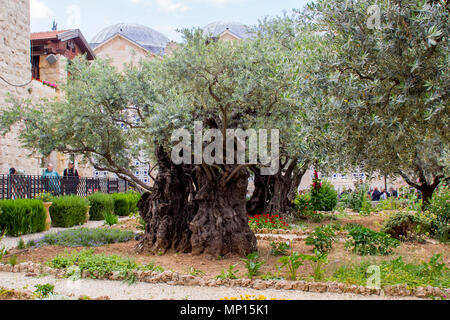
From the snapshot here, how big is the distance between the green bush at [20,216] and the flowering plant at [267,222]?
657 cm

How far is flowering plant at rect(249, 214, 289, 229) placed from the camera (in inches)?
492

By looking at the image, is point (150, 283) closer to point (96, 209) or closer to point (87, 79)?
point (87, 79)

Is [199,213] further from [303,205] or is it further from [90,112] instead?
[303,205]

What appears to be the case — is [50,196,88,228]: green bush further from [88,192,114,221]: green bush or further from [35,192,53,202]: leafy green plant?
[88,192,114,221]: green bush

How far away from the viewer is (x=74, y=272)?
246 inches

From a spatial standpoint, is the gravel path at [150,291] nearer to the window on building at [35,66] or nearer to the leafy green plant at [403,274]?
the leafy green plant at [403,274]

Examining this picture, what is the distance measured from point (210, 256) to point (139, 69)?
15.2ft

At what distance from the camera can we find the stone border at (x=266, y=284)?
5242 millimetres

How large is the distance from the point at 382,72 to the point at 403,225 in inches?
237

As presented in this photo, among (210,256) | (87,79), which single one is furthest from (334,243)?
(87,79)

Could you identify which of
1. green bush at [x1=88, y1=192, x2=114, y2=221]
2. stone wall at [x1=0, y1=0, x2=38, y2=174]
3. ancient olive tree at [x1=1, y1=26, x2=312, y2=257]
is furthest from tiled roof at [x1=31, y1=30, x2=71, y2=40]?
ancient olive tree at [x1=1, y1=26, x2=312, y2=257]

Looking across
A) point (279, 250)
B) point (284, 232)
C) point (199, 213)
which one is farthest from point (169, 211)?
point (284, 232)

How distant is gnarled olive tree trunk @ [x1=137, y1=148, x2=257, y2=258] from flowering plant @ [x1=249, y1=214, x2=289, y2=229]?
4.20 metres

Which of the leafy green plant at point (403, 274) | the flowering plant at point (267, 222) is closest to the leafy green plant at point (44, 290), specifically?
the leafy green plant at point (403, 274)
